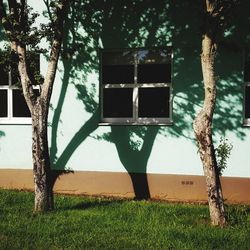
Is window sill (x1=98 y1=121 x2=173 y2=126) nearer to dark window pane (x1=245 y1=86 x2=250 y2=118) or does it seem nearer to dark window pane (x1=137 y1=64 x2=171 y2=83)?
dark window pane (x1=137 y1=64 x2=171 y2=83)

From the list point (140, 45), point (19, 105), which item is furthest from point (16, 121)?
point (140, 45)

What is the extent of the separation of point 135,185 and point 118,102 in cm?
190

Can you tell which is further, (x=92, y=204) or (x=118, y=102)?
(x=118, y=102)

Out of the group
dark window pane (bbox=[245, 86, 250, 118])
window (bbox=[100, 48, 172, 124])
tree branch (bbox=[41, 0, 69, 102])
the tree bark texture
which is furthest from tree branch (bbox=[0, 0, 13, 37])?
dark window pane (bbox=[245, 86, 250, 118])

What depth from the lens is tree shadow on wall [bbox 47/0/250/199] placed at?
28.9 ft

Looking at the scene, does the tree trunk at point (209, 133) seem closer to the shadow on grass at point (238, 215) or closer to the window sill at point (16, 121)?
the shadow on grass at point (238, 215)

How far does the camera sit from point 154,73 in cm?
940

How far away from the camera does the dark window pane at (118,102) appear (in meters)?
9.56

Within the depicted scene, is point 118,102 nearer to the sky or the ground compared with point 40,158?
nearer to the sky

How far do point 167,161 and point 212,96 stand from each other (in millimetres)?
2861

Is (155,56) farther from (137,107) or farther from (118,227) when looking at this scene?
(118,227)

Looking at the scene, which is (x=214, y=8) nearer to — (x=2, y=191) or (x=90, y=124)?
(x=90, y=124)

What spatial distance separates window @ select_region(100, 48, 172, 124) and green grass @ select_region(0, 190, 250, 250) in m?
2.03

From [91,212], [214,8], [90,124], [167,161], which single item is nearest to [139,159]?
[167,161]
